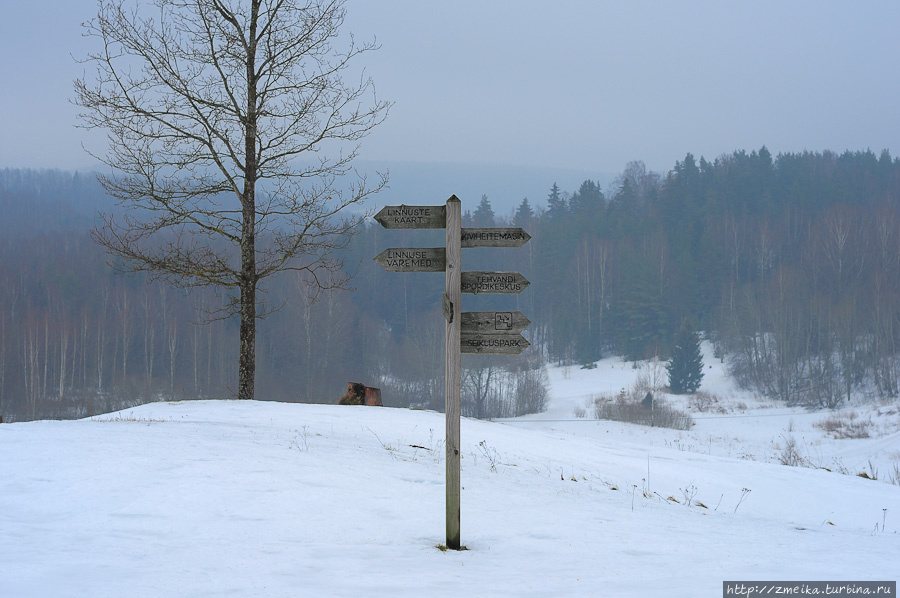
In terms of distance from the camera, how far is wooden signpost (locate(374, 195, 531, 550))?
231 inches

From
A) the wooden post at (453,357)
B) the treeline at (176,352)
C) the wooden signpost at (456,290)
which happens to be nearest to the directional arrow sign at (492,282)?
the wooden signpost at (456,290)

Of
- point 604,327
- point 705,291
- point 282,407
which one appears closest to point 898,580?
point 282,407

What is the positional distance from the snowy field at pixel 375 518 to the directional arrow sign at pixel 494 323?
1791 millimetres

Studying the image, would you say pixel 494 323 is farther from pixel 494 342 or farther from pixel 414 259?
pixel 414 259

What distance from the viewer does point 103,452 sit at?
7.61 meters

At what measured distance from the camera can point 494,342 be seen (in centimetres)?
595

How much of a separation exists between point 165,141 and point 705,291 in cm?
7942

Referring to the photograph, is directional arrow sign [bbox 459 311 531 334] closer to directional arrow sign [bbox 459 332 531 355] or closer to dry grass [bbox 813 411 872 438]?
directional arrow sign [bbox 459 332 531 355]

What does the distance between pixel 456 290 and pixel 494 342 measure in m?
0.54

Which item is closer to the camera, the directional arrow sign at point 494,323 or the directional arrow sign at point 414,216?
the directional arrow sign at point 494,323

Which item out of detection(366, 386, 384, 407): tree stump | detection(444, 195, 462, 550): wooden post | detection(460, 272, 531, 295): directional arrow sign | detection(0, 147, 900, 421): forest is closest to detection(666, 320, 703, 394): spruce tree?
detection(0, 147, 900, 421): forest

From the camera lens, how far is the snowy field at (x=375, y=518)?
4.82 meters

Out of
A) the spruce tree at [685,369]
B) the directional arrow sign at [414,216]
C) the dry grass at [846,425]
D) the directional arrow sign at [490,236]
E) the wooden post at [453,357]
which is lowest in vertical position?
the dry grass at [846,425]

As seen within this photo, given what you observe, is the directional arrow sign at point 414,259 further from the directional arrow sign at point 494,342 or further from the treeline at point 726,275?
the treeline at point 726,275
